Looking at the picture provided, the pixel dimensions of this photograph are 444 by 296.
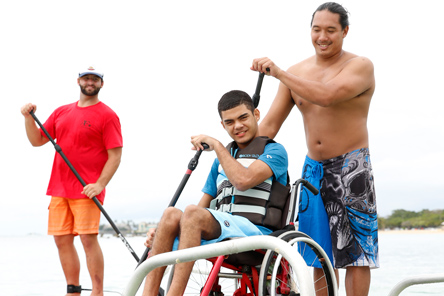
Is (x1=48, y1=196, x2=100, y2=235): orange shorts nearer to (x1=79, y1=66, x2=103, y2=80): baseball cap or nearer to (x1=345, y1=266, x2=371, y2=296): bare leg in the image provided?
(x1=79, y1=66, x2=103, y2=80): baseball cap

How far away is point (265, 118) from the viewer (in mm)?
3623

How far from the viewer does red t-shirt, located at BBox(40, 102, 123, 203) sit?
4.87 metres

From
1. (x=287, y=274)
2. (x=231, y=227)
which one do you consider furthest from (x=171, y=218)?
(x=287, y=274)

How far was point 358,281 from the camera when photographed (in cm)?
328

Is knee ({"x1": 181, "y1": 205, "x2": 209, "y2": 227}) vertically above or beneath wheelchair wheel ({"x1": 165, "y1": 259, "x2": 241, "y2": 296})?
above

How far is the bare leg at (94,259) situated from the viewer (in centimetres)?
482

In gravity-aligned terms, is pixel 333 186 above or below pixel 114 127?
below

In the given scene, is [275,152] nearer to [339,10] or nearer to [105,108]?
[339,10]

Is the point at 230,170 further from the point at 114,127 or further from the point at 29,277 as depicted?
the point at 29,277

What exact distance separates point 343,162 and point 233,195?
704mm

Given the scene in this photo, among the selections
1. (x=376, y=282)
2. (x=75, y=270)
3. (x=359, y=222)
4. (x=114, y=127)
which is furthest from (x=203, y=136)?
(x=376, y=282)

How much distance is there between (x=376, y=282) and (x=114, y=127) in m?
6.06

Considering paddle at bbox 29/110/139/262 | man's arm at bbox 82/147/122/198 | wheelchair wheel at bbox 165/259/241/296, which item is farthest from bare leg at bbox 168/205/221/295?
man's arm at bbox 82/147/122/198

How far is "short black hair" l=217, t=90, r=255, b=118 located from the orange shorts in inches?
81.9
